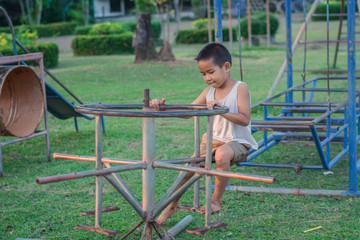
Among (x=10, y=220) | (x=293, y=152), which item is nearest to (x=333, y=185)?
(x=293, y=152)

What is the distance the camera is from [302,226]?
369cm

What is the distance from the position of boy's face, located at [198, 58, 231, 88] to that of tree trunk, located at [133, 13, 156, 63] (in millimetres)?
13350

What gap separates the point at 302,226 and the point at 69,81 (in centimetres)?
1013

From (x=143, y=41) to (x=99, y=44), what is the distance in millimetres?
4839

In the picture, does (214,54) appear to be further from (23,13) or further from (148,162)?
(23,13)

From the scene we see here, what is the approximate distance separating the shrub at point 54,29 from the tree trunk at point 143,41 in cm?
1275

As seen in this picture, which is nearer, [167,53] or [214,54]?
[214,54]

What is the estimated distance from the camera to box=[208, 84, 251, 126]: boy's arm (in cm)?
329

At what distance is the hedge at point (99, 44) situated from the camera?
68.6ft

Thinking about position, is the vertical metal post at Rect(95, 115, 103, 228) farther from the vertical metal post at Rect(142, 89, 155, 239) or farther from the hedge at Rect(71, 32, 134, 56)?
the hedge at Rect(71, 32, 134, 56)

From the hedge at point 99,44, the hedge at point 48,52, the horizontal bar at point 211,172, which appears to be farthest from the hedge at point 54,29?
the horizontal bar at point 211,172

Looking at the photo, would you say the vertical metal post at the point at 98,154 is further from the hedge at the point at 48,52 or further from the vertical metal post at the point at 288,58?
the hedge at the point at 48,52

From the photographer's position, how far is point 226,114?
3219 millimetres

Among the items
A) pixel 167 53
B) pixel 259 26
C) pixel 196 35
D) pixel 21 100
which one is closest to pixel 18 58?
pixel 21 100
